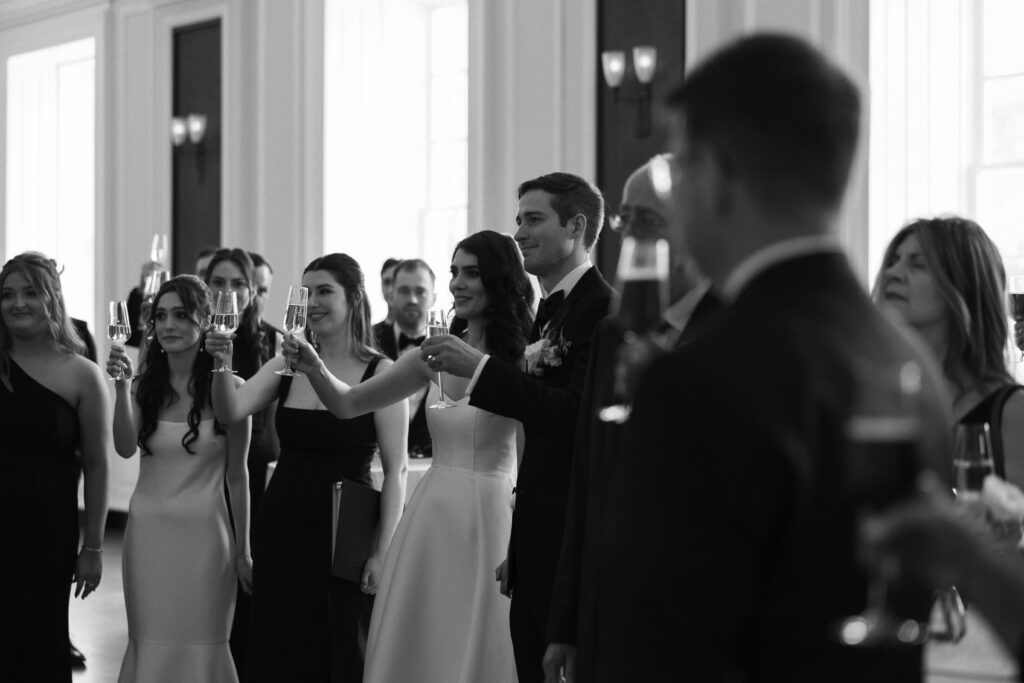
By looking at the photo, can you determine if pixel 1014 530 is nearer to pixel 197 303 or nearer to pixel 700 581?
pixel 700 581

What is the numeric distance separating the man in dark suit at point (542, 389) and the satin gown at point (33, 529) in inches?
71.3

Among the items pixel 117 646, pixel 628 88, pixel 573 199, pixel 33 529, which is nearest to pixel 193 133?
pixel 628 88

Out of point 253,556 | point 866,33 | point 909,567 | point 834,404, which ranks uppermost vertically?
point 866,33

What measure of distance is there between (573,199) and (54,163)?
421 inches

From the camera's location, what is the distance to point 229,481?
195 inches

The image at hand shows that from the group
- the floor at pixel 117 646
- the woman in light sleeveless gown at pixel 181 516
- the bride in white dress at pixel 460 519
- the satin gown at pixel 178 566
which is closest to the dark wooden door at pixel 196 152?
the floor at pixel 117 646

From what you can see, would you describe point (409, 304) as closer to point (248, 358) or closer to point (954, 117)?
point (248, 358)

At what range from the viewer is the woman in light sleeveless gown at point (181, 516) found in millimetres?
4828

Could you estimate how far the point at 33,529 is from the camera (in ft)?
15.0

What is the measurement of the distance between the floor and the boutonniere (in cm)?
119

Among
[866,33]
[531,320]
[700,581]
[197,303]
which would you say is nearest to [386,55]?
[866,33]

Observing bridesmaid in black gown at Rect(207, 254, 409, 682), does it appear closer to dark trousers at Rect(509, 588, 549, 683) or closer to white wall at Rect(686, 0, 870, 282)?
dark trousers at Rect(509, 588, 549, 683)

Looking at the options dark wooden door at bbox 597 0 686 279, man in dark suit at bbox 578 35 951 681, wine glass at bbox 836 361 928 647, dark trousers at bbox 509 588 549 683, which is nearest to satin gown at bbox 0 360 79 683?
dark trousers at bbox 509 588 549 683

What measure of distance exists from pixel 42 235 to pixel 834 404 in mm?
13220
